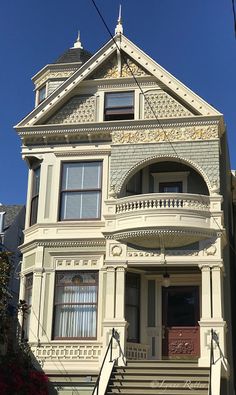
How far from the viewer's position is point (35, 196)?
2112 cm

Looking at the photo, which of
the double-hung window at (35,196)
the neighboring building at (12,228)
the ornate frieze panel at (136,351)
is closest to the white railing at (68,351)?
the ornate frieze panel at (136,351)

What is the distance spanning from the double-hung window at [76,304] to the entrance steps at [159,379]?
2.22 metres

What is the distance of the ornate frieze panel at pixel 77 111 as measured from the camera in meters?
21.2

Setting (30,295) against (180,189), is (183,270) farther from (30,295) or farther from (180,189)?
(30,295)

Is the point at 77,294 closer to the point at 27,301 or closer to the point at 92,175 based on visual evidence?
the point at 27,301

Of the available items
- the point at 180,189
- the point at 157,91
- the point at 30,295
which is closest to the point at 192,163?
the point at 180,189

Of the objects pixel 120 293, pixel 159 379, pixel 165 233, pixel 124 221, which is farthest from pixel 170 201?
pixel 159 379

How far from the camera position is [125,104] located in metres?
21.2

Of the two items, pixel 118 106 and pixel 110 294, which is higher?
pixel 118 106

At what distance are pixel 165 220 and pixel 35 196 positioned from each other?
16.0 feet

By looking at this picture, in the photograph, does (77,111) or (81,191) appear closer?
(81,191)

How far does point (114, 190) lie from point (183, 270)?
3.27 m

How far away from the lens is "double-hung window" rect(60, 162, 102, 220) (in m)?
20.2

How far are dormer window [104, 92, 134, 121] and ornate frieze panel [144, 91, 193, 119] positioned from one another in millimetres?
554
